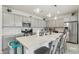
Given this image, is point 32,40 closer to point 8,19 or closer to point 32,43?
point 32,43

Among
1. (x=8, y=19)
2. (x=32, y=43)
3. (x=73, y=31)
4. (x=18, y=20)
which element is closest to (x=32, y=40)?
(x=32, y=43)

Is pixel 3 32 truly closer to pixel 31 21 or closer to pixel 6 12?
pixel 6 12

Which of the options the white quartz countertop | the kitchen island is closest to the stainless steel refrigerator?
the white quartz countertop

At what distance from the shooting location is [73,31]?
5074 mm

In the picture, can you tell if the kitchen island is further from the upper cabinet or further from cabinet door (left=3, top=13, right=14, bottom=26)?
the upper cabinet

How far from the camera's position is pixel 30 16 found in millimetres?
5203

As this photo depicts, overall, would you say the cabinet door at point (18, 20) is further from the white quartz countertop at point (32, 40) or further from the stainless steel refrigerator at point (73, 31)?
the stainless steel refrigerator at point (73, 31)

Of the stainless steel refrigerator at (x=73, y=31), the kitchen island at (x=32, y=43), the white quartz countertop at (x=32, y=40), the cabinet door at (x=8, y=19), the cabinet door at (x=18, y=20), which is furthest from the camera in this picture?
the stainless steel refrigerator at (x=73, y=31)

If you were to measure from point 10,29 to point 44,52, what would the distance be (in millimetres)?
2949

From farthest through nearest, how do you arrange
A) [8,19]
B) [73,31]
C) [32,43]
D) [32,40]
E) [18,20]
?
1. [73,31]
2. [18,20]
3. [8,19]
4. [32,40]
5. [32,43]

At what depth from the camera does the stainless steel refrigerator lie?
4886 millimetres

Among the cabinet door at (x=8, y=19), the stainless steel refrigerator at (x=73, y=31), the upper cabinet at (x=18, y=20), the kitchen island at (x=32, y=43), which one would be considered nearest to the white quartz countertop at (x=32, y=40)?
the kitchen island at (x=32, y=43)

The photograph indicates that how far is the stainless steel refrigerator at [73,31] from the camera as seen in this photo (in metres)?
4.89

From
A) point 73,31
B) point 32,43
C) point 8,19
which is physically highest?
point 8,19
